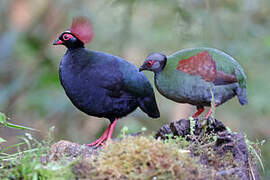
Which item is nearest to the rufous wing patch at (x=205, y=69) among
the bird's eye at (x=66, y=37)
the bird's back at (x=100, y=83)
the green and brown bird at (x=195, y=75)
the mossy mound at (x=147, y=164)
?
the green and brown bird at (x=195, y=75)

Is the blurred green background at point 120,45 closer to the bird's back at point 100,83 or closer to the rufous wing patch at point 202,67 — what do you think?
the rufous wing patch at point 202,67

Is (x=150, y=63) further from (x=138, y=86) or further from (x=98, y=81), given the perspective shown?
(x=98, y=81)

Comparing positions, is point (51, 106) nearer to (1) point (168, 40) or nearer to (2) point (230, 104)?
(1) point (168, 40)

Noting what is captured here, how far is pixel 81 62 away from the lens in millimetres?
4348

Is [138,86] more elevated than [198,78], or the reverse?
[198,78]

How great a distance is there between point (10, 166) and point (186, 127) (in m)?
1.56

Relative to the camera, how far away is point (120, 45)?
724 cm

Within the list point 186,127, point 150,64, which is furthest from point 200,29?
point 186,127

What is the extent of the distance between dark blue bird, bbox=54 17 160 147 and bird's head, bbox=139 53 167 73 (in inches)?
6.3

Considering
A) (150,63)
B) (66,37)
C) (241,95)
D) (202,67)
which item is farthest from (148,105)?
(66,37)

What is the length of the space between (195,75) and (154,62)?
0.50 m

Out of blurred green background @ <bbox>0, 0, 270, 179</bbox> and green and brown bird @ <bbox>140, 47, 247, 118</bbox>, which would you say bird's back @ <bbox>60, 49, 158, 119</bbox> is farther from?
blurred green background @ <bbox>0, 0, 270, 179</bbox>

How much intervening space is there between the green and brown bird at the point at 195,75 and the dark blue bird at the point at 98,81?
23 cm

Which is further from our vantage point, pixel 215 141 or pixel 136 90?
pixel 136 90
